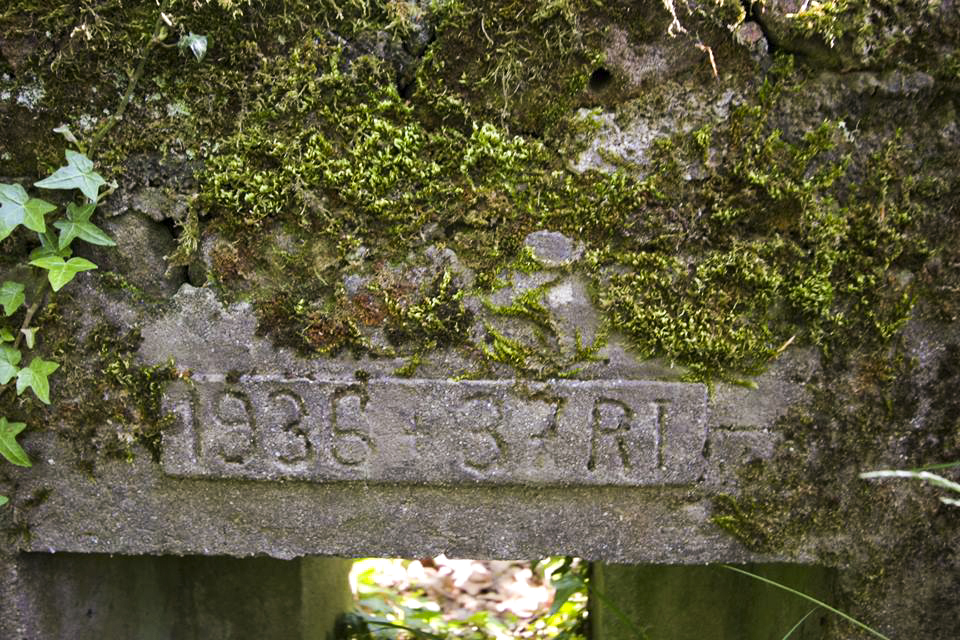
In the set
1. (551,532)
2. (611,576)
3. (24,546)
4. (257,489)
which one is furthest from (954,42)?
(24,546)

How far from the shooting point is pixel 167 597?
8.04 ft

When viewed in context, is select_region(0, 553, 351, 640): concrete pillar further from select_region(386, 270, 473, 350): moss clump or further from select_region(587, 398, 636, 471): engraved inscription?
select_region(587, 398, 636, 471): engraved inscription

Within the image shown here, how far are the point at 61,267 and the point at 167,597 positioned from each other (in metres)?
1.29

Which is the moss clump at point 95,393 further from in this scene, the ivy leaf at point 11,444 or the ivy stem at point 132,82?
the ivy stem at point 132,82

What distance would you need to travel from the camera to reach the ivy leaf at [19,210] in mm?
1533

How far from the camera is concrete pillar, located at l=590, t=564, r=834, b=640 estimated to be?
7.89 feet

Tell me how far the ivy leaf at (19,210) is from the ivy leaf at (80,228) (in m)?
0.03

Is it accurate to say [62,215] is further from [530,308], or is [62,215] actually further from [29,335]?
[530,308]

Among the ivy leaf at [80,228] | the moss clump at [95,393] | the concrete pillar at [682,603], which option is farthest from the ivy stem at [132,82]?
the concrete pillar at [682,603]

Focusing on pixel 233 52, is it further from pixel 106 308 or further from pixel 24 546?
pixel 24 546

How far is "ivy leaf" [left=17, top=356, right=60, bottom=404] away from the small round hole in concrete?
3.91ft

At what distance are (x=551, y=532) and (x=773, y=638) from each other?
86 centimetres

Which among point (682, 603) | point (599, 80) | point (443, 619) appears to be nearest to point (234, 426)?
point (599, 80)

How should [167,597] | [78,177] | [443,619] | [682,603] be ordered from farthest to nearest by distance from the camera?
[443,619], [682,603], [167,597], [78,177]
